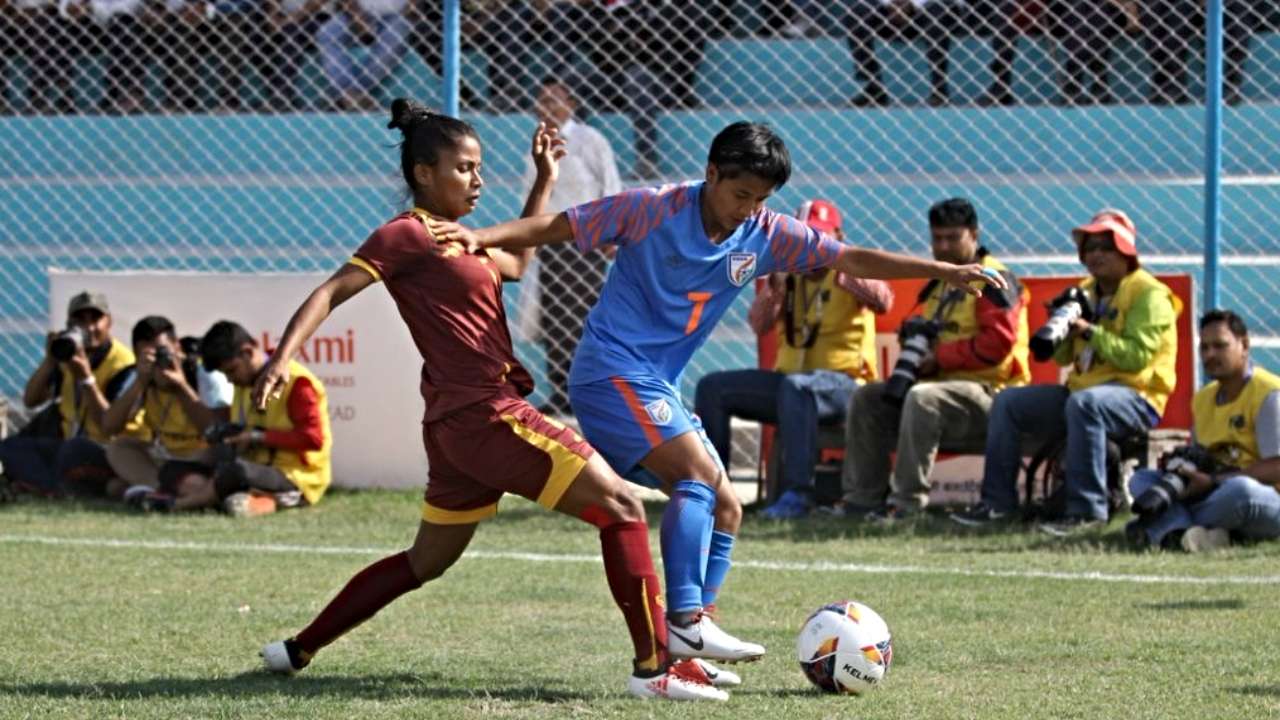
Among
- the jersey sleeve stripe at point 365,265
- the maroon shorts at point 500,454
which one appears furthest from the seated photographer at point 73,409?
the jersey sleeve stripe at point 365,265

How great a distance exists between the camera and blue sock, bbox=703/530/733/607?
586 centimetres

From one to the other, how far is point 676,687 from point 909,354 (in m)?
4.64

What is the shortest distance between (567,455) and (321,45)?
28.1ft

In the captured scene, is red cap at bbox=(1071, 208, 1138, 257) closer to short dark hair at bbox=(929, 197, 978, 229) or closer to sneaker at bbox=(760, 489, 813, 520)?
short dark hair at bbox=(929, 197, 978, 229)

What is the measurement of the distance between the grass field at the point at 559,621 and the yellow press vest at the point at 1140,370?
2.42 feet

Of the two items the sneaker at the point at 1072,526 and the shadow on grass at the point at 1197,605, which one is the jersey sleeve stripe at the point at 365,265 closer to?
the shadow on grass at the point at 1197,605

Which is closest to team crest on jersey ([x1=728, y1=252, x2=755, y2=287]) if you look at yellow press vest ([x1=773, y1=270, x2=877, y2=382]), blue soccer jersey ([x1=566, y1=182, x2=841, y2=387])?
blue soccer jersey ([x1=566, y1=182, x2=841, y2=387])

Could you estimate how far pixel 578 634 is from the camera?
259 inches

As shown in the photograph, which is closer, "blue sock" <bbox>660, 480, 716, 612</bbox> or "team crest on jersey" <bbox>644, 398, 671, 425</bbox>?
"blue sock" <bbox>660, 480, 716, 612</bbox>

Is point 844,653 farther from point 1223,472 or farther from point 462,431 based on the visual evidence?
point 1223,472

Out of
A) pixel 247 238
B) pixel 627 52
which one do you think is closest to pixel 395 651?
pixel 627 52

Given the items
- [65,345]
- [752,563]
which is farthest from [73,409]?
[752,563]

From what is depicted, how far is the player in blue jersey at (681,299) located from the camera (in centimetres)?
549

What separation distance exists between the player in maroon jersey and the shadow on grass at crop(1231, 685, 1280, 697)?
140cm
